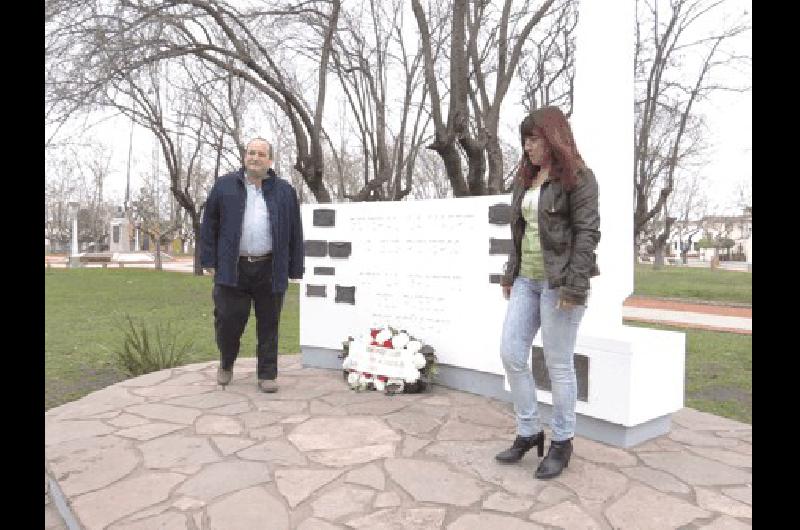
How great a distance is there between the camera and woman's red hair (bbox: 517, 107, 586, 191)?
9.26ft

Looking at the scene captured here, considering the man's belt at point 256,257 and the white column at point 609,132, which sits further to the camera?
the man's belt at point 256,257

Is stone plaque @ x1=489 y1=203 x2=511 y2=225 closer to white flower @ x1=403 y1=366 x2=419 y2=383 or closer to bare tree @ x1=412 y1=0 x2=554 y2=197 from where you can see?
white flower @ x1=403 y1=366 x2=419 y2=383

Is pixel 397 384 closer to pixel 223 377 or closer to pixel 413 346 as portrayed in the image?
pixel 413 346

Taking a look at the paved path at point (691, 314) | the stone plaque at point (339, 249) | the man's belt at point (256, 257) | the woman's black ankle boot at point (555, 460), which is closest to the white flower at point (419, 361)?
the stone plaque at point (339, 249)

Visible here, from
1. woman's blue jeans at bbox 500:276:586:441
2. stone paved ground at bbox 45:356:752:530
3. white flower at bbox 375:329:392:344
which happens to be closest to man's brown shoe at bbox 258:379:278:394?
stone paved ground at bbox 45:356:752:530

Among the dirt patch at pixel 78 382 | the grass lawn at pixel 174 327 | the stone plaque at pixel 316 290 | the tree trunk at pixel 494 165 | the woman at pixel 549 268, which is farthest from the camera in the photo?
the tree trunk at pixel 494 165

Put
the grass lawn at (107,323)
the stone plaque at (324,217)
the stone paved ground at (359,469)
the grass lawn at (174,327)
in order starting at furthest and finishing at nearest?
the grass lawn at (107,323) < the stone plaque at (324,217) < the grass lawn at (174,327) < the stone paved ground at (359,469)

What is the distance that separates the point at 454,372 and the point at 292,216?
6.13 ft

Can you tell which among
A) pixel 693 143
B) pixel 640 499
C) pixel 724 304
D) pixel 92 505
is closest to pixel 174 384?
pixel 92 505

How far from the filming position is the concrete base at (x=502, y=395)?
11.9ft

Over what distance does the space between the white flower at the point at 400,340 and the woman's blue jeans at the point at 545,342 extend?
178 cm

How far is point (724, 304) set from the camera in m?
14.9

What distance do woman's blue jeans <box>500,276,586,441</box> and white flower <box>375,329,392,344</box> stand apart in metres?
1.90

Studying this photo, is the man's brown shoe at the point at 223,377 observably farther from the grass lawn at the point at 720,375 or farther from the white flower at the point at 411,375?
the grass lawn at the point at 720,375
